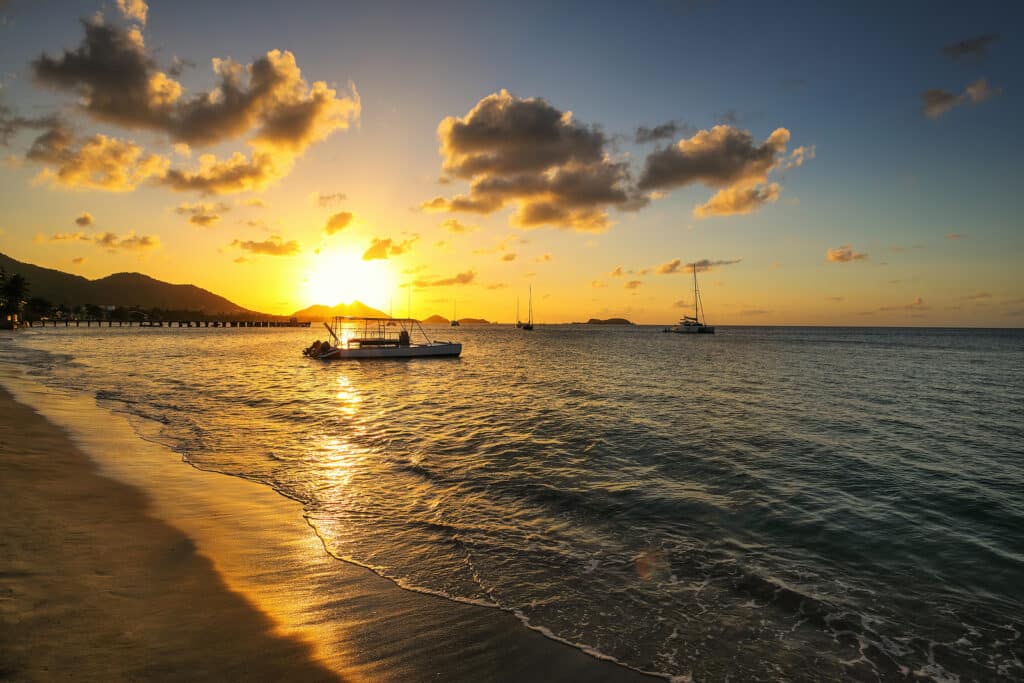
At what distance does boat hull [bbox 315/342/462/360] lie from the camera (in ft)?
206

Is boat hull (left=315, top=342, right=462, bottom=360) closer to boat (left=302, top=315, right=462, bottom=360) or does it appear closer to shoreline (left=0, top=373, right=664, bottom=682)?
boat (left=302, top=315, right=462, bottom=360)

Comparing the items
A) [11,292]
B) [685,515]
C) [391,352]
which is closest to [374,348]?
[391,352]

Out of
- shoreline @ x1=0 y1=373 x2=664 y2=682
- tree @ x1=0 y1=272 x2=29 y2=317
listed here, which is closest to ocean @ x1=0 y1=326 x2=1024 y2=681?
shoreline @ x1=0 y1=373 x2=664 y2=682

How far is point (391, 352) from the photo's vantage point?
63.7 meters

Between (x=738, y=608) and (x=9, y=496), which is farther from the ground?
(x=9, y=496)

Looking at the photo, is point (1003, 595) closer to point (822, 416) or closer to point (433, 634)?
point (433, 634)

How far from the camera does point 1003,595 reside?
7.75 m

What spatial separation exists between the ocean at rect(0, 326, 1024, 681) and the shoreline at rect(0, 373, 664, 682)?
487 mm

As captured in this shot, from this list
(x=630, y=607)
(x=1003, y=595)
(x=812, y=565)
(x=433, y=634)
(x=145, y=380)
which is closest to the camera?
(x=433, y=634)

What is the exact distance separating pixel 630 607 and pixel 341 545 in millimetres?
5317

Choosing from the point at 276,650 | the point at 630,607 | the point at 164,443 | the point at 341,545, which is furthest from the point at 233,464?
the point at 630,607

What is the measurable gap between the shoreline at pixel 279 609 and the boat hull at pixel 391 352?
171ft

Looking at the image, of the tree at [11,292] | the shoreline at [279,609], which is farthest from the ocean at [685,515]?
the tree at [11,292]

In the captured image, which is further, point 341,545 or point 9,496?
point 9,496
